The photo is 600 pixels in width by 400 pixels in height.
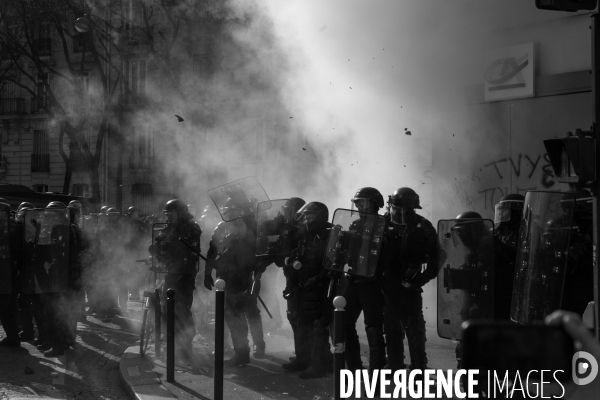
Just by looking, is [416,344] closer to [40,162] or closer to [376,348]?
[376,348]

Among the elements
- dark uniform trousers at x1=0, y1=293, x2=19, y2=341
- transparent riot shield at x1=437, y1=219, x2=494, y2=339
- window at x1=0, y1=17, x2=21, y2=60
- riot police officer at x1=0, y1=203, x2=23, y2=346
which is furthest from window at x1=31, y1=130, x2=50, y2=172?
transparent riot shield at x1=437, y1=219, x2=494, y2=339

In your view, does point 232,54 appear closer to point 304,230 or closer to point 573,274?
point 304,230

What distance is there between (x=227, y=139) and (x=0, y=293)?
26.3 feet

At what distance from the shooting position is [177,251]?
662cm

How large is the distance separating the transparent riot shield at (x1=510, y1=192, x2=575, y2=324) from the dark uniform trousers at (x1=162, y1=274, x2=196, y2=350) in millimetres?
3315

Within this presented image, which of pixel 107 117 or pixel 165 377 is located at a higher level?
pixel 107 117

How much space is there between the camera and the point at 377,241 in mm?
5137

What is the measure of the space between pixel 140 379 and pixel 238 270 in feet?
4.34

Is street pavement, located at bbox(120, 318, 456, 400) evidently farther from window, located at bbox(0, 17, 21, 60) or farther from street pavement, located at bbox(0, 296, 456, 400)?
window, located at bbox(0, 17, 21, 60)

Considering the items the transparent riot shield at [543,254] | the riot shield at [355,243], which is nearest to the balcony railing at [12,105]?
the riot shield at [355,243]

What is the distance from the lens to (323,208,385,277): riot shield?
5.14 m

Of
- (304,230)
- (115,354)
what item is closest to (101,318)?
(115,354)

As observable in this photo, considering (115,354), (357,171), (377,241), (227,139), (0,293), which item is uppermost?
(227,139)

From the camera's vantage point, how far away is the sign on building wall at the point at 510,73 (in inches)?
308
